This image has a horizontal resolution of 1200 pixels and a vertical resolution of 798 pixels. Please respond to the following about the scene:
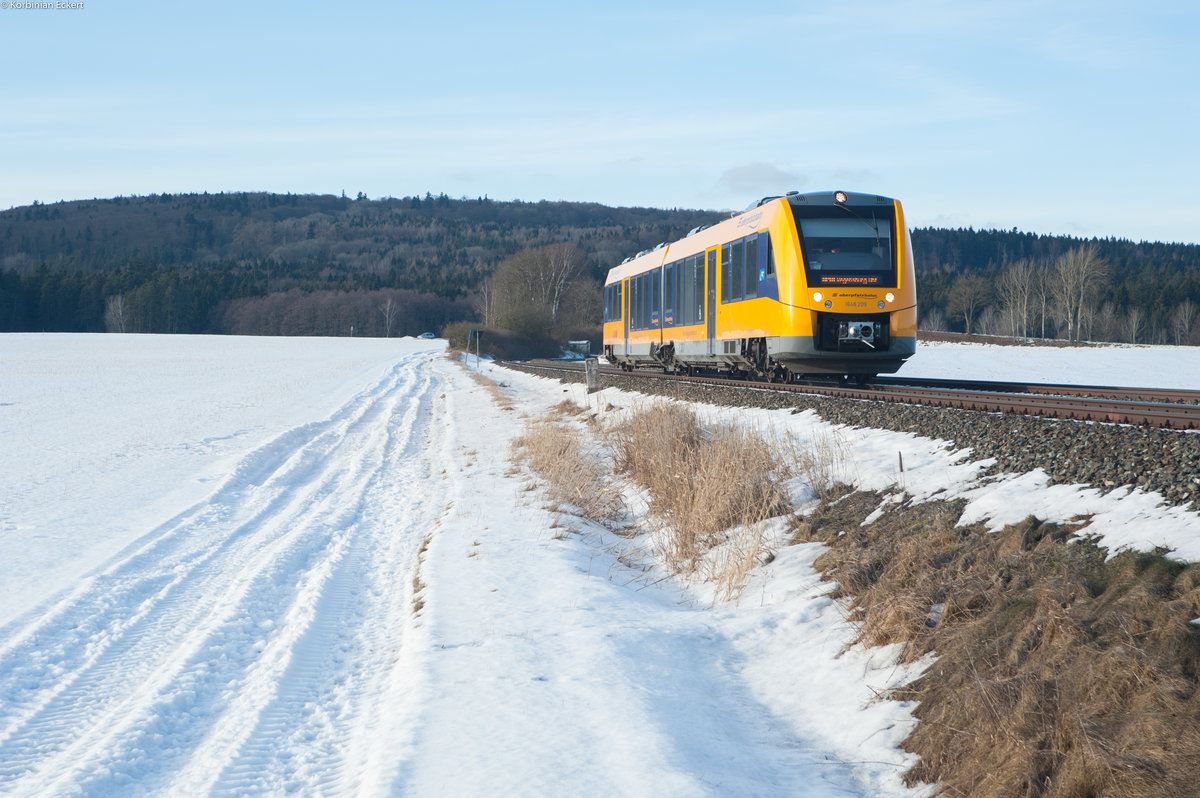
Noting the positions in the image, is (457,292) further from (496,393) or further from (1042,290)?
(496,393)

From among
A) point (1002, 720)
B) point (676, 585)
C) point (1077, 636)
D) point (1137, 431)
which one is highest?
point (1137, 431)

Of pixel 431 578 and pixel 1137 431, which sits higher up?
pixel 1137 431

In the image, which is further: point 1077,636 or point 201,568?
point 201,568

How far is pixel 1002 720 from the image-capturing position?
4.00 meters

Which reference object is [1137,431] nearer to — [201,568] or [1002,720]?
[1002,720]

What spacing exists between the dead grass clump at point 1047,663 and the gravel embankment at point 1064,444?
86 centimetres

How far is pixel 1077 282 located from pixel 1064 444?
9748 cm

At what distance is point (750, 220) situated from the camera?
17.4 meters

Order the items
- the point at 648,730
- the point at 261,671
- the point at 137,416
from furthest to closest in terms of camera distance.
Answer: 1. the point at 137,416
2. the point at 261,671
3. the point at 648,730

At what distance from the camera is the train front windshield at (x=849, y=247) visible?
1520 cm

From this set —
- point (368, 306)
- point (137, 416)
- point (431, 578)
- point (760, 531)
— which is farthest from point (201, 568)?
point (368, 306)

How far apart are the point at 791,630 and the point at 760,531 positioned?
1.97 metres

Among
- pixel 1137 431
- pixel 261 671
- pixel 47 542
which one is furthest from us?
pixel 47 542

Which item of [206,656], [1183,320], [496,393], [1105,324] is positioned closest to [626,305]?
[496,393]
